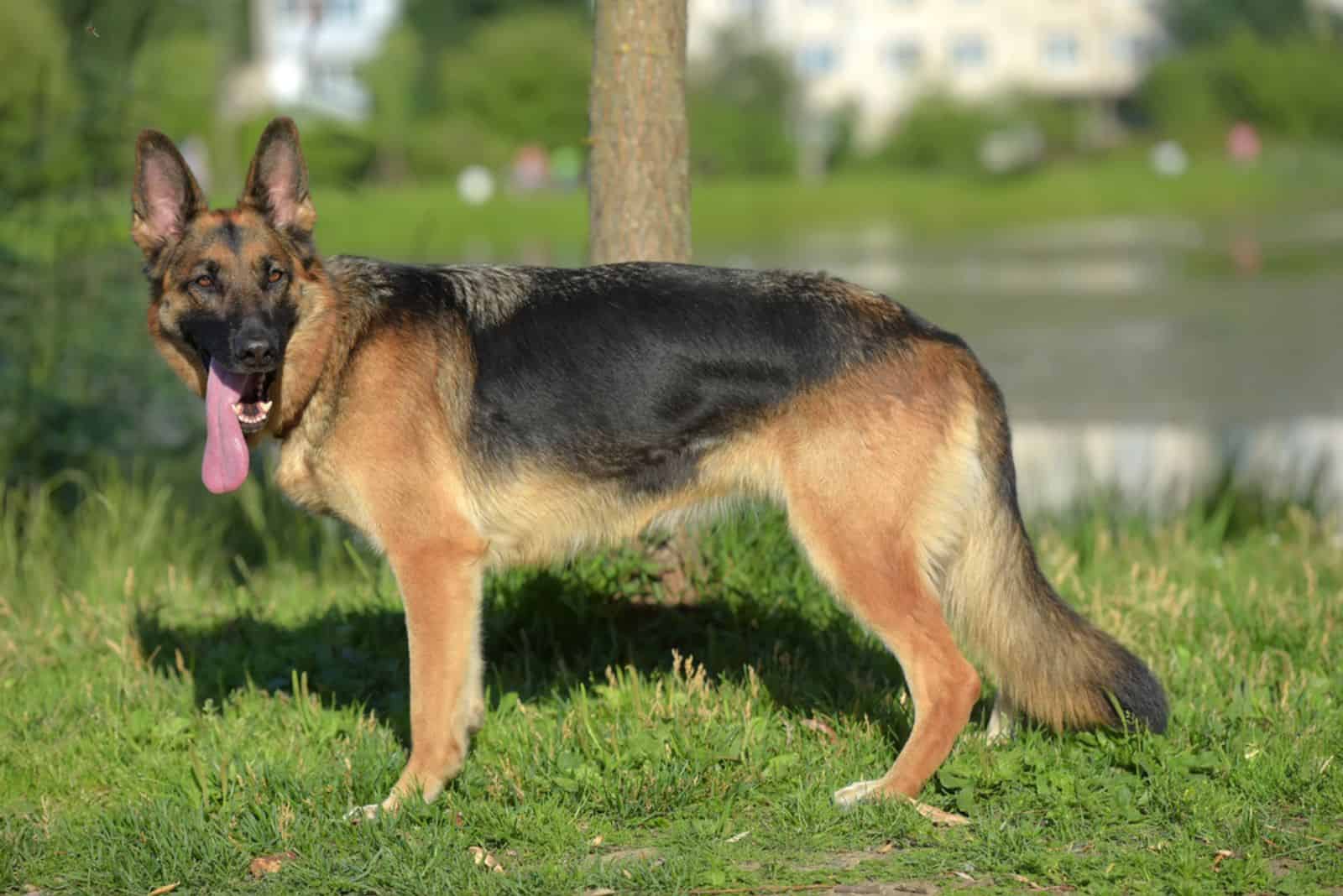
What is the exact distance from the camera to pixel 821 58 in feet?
261

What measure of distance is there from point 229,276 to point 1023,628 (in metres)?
2.83

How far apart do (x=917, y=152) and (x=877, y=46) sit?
25.9 m

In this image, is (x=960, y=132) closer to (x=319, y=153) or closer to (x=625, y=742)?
(x=319, y=153)

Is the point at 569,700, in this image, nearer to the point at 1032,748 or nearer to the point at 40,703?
the point at 1032,748

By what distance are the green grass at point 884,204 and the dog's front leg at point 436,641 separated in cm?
1984

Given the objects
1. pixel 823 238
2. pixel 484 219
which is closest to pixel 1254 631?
pixel 823 238

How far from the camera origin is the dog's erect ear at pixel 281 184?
16.1 ft

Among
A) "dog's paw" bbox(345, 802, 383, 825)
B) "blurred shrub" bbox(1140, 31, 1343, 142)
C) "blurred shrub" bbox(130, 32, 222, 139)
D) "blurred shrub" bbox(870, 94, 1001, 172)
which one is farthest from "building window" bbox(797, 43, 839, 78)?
"dog's paw" bbox(345, 802, 383, 825)

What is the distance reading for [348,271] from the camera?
5043 millimetres

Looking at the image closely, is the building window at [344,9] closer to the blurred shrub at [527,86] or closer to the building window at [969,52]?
the blurred shrub at [527,86]

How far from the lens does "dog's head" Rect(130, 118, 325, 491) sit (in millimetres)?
4723

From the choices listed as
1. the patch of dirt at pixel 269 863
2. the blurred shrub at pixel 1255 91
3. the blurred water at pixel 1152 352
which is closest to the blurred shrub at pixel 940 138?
the blurred shrub at pixel 1255 91

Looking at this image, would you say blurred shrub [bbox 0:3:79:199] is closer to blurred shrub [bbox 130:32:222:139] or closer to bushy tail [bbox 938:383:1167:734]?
blurred shrub [bbox 130:32:222:139]

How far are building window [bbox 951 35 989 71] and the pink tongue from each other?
79781 millimetres
